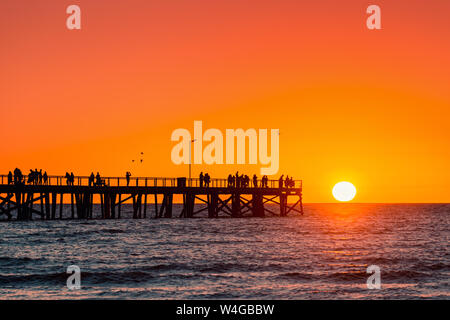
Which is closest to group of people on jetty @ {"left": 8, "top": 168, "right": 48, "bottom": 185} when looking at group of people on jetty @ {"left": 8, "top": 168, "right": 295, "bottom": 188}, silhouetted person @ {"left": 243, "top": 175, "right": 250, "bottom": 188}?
group of people on jetty @ {"left": 8, "top": 168, "right": 295, "bottom": 188}

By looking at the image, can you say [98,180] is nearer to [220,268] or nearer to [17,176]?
[17,176]

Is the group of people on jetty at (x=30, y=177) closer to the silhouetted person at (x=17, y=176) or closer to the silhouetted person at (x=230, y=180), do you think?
the silhouetted person at (x=17, y=176)

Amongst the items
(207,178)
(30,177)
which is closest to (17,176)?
(30,177)

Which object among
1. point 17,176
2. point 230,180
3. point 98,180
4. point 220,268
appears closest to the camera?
point 220,268

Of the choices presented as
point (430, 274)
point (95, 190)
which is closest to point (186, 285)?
point (430, 274)

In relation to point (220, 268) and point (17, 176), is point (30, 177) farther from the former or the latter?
point (220, 268)

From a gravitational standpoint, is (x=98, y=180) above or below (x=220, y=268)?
above

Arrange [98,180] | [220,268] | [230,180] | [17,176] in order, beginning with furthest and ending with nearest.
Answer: [230,180] → [98,180] → [17,176] → [220,268]

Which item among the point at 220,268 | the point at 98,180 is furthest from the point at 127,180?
the point at 220,268

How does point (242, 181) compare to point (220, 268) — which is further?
Answer: point (242, 181)

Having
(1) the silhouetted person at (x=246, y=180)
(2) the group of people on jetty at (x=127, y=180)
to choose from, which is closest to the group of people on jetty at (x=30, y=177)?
(2) the group of people on jetty at (x=127, y=180)

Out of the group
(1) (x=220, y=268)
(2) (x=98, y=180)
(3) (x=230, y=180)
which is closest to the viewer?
(1) (x=220, y=268)
